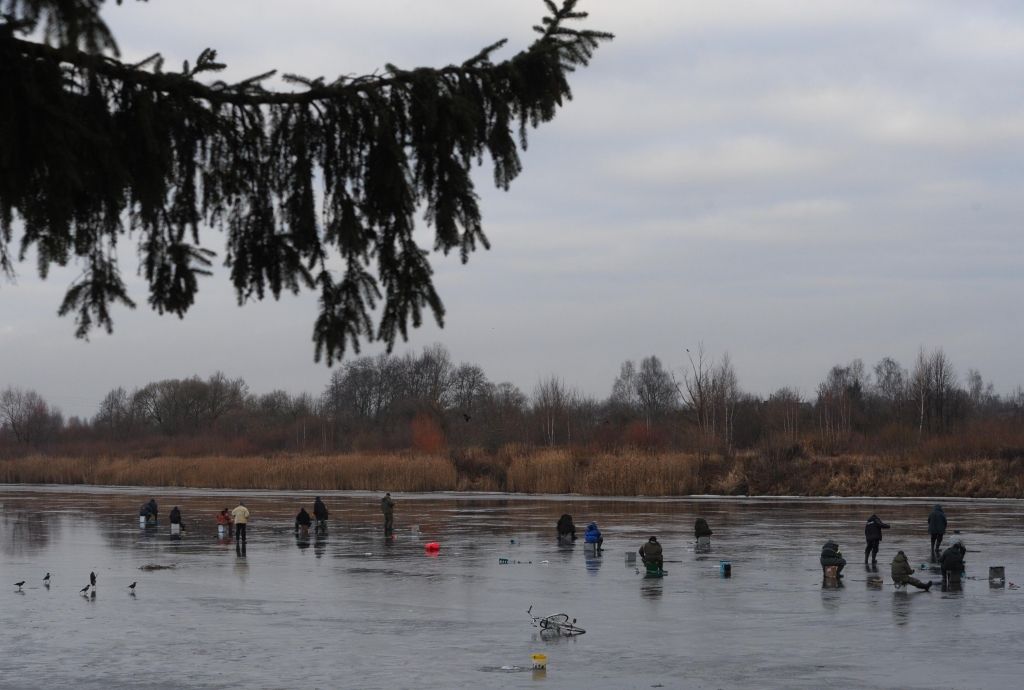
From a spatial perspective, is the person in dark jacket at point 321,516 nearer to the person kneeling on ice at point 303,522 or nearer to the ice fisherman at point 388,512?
the person kneeling on ice at point 303,522

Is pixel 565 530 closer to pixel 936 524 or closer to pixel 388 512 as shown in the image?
pixel 388 512

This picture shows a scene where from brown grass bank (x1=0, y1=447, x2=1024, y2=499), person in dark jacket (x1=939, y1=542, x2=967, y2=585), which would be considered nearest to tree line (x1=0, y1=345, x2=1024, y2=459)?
brown grass bank (x1=0, y1=447, x2=1024, y2=499)

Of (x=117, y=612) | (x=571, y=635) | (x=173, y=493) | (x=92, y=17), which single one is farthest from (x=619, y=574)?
(x=173, y=493)

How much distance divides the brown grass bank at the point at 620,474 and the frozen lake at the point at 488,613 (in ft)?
69.1

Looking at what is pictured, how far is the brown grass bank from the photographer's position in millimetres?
59219

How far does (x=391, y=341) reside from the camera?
7.38 meters

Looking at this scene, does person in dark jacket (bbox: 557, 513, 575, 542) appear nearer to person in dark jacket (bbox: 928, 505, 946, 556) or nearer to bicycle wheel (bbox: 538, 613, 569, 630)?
person in dark jacket (bbox: 928, 505, 946, 556)

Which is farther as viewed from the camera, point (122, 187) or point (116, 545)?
point (116, 545)

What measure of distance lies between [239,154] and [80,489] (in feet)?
246

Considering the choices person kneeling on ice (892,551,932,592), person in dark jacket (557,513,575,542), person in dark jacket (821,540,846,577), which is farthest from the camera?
person in dark jacket (557,513,575,542)

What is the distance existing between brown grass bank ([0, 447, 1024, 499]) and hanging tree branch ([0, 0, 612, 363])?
52589 millimetres

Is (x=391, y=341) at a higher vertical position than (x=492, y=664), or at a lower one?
higher

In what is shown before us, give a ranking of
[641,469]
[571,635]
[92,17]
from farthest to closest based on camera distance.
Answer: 1. [641,469]
2. [571,635]
3. [92,17]

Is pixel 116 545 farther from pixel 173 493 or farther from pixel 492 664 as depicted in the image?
pixel 173 493
